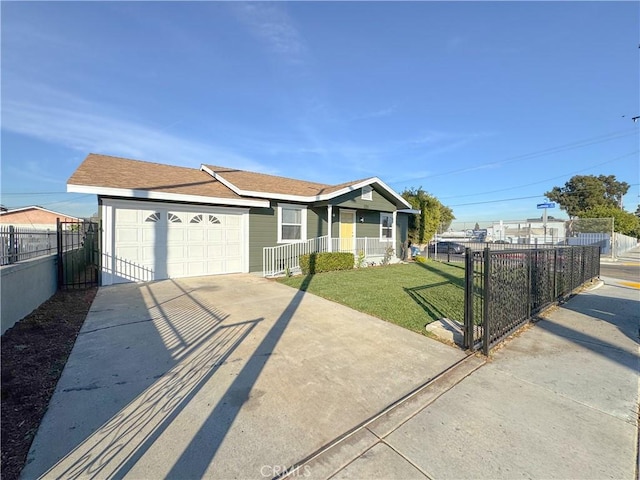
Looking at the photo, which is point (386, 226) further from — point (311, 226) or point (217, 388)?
point (217, 388)

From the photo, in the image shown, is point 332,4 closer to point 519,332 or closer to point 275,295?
point 275,295

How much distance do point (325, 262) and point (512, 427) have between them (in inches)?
342

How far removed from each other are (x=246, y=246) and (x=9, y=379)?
25.0ft

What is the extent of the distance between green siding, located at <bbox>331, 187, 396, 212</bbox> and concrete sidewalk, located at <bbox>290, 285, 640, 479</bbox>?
9.16 m

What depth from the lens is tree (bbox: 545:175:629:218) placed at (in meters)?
40.6

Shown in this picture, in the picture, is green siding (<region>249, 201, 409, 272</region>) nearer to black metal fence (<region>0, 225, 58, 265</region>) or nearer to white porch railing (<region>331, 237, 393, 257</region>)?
white porch railing (<region>331, 237, 393, 257</region>)

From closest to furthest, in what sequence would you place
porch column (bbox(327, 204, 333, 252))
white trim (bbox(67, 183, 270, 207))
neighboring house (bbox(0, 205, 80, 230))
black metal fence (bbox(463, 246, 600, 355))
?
1. black metal fence (bbox(463, 246, 600, 355))
2. white trim (bbox(67, 183, 270, 207))
3. porch column (bbox(327, 204, 333, 252))
4. neighboring house (bbox(0, 205, 80, 230))

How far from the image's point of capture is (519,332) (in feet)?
15.5

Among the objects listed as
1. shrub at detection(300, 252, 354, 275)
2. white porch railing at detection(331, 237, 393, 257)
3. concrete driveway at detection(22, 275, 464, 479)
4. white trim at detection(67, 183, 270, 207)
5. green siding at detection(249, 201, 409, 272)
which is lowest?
concrete driveway at detection(22, 275, 464, 479)

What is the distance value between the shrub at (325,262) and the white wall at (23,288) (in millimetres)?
6924

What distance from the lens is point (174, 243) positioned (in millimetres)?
9055

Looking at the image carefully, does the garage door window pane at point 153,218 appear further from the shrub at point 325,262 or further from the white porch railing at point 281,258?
the shrub at point 325,262

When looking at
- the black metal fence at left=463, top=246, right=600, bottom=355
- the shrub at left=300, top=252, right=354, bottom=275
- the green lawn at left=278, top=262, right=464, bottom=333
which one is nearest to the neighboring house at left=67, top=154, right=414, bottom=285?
the shrub at left=300, top=252, right=354, bottom=275

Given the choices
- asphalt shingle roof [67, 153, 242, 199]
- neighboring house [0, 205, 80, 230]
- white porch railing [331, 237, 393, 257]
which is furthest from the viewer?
neighboring house [0, 205, 80, 230]
